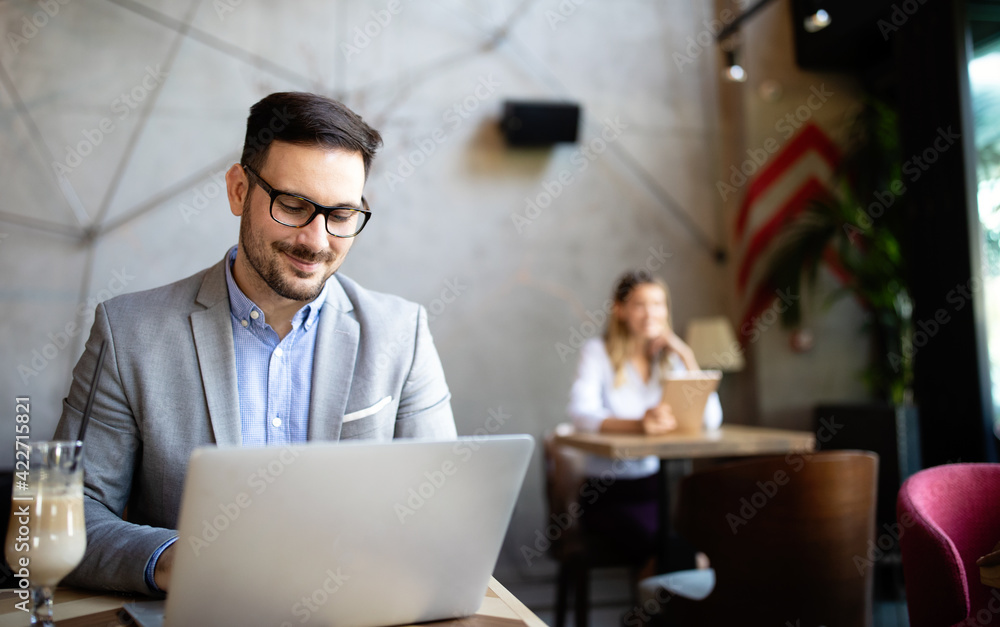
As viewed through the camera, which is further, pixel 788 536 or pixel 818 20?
pixel 818 20

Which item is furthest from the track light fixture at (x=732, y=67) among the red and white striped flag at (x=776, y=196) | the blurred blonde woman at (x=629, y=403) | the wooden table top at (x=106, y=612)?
the wooden table top at (x=106, y=612)

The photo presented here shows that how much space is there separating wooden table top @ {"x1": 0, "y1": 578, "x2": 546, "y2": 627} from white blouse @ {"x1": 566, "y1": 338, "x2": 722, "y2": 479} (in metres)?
2.11

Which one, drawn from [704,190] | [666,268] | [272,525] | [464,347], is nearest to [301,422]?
[272,525]

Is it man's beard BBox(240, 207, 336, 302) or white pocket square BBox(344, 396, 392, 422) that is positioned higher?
A: man's beard BBox(240, 207, 336, 302)

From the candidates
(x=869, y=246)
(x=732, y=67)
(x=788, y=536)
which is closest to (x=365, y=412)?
(x=788, y=536)

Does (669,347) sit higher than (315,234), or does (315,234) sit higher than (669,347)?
(315,234)

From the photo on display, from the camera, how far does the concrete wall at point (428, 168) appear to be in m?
3.66

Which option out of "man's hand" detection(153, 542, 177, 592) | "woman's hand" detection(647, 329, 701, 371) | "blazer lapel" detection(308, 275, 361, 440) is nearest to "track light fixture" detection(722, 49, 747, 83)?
"woman's hand" detection(647, 329, 701, 371)

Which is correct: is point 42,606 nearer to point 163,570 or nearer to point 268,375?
point 163,570

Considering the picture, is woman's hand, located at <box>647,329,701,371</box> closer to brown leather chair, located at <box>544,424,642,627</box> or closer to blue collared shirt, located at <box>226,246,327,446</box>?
brown leather chair, located at <box>544,424,642,627</box>

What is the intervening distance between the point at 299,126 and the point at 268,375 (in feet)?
1.53

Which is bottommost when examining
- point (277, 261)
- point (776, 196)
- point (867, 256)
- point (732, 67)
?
point (277, 261)

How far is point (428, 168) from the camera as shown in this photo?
4.15 metres

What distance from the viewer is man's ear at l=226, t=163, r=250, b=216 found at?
1.40 meters
